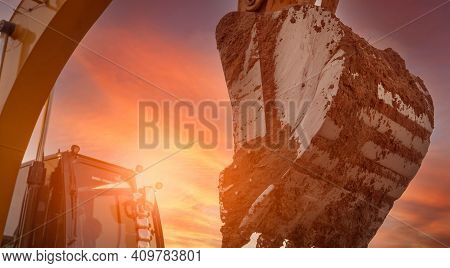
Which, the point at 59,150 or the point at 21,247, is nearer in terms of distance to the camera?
the point at 21,247

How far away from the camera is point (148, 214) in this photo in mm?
2436

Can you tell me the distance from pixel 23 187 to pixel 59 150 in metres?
0.33

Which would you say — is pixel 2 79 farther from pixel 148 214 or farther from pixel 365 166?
pixel 365 166

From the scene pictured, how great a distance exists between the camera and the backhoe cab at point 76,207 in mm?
2102

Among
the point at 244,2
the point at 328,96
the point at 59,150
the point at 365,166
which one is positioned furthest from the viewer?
the point at 59,150

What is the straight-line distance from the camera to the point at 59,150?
2.29 meters

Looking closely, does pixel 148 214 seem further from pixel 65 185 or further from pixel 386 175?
pixel 386 175

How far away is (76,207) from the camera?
6.93 feet

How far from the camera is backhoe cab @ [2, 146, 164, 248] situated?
2102 millimetres

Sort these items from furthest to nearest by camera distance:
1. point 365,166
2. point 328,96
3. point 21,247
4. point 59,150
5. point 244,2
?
point 59,150 → point 21,247 → point 244,2 → point 365,166 → point 328,96

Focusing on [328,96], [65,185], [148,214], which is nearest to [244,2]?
[328,96]

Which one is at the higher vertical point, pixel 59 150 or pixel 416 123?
pixel 59 150
